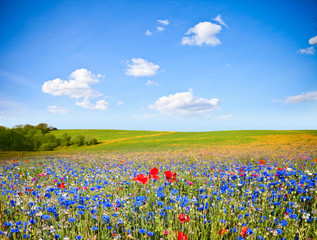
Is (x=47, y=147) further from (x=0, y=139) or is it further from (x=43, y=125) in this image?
(x=43, y=125)

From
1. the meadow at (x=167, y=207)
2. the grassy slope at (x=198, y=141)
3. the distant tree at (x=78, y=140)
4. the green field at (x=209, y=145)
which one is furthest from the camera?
the distant tree at (x=78, y=140)

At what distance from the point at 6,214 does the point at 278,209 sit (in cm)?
546

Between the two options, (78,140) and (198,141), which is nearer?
(198,141)

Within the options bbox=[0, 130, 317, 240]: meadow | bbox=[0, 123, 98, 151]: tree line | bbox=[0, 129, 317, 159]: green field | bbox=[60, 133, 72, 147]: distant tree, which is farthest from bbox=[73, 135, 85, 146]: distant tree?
bbox=[0, 130, 317, 240]: meadow

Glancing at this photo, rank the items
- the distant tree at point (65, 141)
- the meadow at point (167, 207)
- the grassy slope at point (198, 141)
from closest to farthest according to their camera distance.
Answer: the meadow at point (167, 207) → the grassy slope at point (198, 141) → the distant tree at point (65, 141)

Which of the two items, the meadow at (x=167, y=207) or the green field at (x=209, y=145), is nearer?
the meadow at (x=167, y=207)

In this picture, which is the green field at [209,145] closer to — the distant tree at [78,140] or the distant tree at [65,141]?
the distant tree at [78,140]

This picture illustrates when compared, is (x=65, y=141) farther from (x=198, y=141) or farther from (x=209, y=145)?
(x=209, y=145)

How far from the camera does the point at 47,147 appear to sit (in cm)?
4144

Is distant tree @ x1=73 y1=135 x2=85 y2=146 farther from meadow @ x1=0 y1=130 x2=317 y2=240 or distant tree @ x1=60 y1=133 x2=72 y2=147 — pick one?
meadow @ x1=0 y1=130 x2=317 y2=240

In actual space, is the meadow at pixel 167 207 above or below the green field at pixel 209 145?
above

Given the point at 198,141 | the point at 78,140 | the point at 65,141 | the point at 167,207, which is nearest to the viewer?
the point at 167,207

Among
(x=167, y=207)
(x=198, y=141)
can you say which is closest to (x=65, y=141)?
(x=198, y=141)

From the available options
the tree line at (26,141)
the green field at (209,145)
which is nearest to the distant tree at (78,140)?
the tree line at (26,141)
